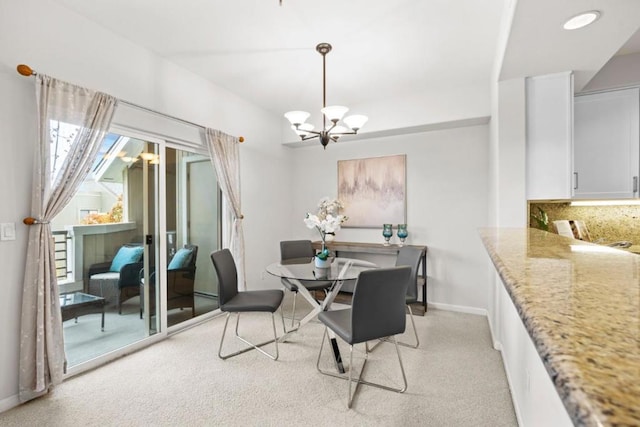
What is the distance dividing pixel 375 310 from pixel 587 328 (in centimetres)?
175

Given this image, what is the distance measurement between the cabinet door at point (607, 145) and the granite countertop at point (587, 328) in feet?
8.38

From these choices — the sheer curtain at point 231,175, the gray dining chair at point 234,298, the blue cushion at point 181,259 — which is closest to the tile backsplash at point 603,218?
the gray dining chair at point 234,298

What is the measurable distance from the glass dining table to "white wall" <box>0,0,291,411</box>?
1824 mm

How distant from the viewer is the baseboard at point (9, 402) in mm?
2055

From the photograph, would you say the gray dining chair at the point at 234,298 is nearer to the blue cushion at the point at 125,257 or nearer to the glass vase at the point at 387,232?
the blue cushion at the point at 125,257

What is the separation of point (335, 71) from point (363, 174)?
1.62 meters

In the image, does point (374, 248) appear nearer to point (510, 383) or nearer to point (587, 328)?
point (510, 383)

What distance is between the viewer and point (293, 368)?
258 centimetres


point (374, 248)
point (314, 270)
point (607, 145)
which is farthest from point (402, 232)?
point (607, 145)

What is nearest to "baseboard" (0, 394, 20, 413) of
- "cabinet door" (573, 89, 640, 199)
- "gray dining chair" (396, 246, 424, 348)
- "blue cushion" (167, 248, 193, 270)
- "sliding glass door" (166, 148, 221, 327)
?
"sliding glass door" (166, 148, 221, 327)

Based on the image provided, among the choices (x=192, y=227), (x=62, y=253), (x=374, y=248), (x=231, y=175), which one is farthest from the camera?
(x=374, y=248)

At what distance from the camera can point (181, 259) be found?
348cm

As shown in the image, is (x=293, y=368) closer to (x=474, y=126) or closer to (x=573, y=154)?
(x=573, y=154)

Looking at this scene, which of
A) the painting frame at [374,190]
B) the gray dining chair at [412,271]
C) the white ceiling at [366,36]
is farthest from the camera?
the painting frame at [374,190]
